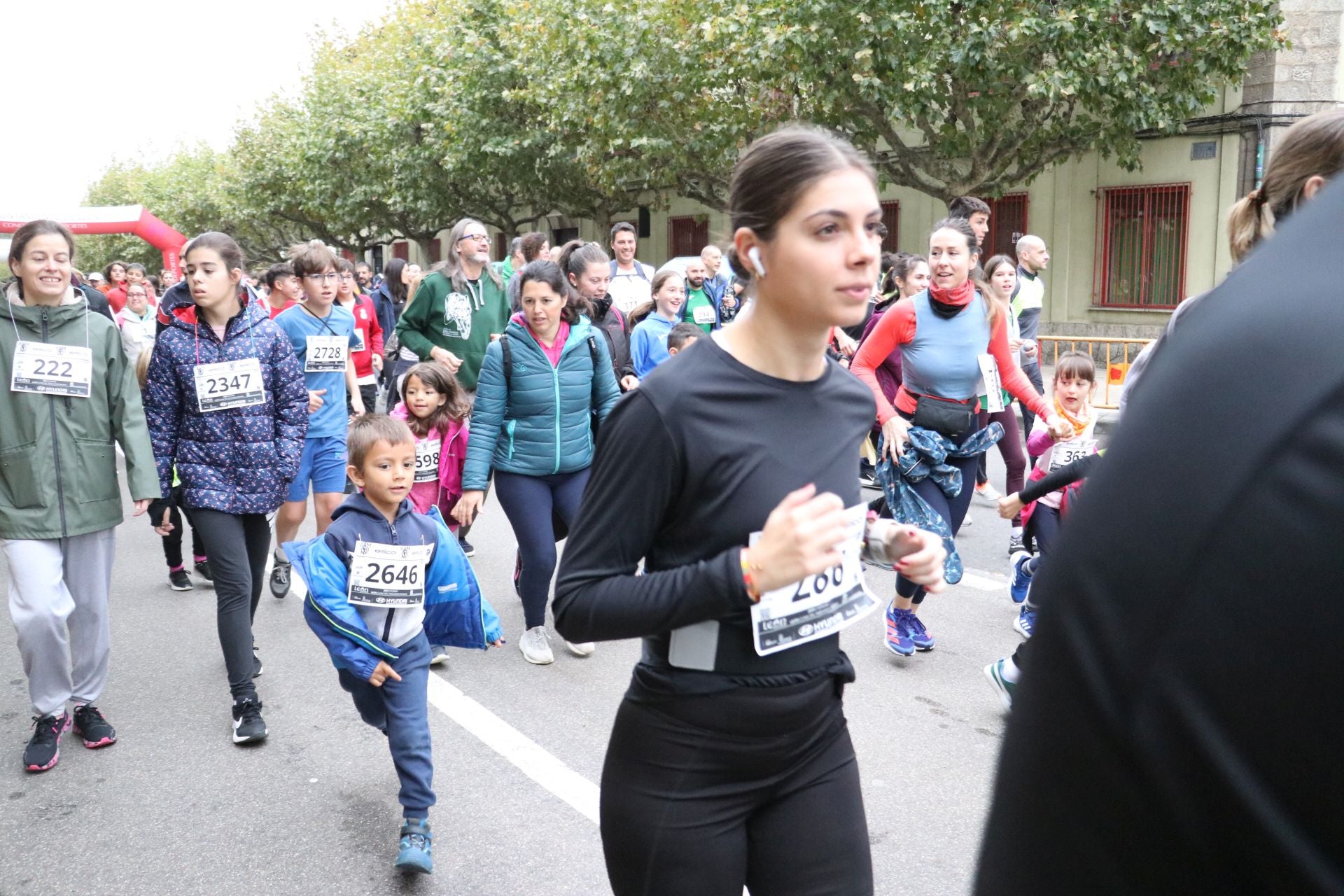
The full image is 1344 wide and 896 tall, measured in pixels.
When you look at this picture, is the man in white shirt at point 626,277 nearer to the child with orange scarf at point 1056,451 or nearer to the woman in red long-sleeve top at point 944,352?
the child with orange scarf at point 1056,451

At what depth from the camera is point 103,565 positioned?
4867 mm

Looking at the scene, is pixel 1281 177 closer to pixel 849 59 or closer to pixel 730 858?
pixel 730 858

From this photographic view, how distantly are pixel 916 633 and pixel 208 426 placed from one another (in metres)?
3.22

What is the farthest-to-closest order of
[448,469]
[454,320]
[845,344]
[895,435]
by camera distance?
[845,344], [454,320], [448,469], [895,435]

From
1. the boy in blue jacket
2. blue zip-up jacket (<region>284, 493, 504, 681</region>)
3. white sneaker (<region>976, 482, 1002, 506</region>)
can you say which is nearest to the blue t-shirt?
the boy in blue jacket

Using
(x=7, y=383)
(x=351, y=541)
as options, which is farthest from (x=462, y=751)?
(x=7, y=383)

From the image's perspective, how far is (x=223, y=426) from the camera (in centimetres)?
496

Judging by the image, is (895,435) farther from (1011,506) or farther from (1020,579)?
(1020,579)

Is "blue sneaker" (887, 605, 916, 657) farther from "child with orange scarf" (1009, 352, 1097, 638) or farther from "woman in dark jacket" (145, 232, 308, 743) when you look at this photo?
"woman in dark jacket" (145, 232, 308, 743)

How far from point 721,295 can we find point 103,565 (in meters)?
5.28

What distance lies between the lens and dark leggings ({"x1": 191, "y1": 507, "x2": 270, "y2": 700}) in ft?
16.0

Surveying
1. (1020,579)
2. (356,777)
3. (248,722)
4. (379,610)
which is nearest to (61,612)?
(248,722)

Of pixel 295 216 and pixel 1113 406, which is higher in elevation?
pixel 295 216

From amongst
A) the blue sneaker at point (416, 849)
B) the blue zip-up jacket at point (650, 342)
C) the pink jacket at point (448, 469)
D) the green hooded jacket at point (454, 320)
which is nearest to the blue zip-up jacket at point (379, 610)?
the blue sneaker at point (416, 849)
